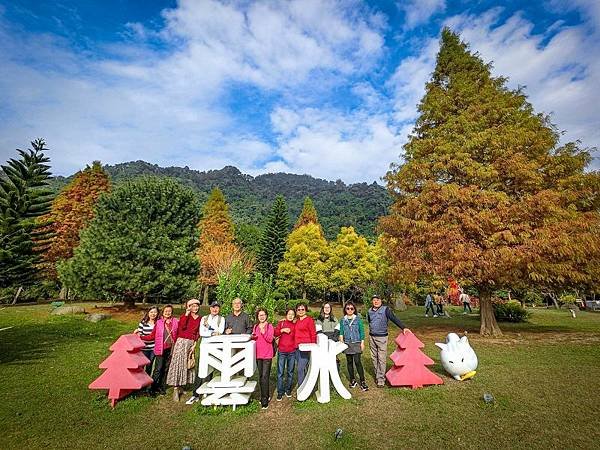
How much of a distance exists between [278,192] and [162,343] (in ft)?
417

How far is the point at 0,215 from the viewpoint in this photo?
29.0 feet

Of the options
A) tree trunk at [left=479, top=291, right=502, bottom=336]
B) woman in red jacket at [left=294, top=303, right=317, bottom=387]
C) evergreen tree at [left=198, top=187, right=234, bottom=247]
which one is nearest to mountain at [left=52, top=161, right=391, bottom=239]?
evergreen tree at [left=198, top=187, right=234, bottom=247]

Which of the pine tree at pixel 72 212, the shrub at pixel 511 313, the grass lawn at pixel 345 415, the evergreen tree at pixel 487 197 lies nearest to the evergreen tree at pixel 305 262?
the shrub at pixel 511 313

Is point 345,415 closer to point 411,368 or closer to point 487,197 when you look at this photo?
point 411,368

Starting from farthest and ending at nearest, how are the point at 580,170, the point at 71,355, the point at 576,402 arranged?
the point at 580,170
the point at 71,355
the point at 576,402

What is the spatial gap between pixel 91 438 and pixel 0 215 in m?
6.89

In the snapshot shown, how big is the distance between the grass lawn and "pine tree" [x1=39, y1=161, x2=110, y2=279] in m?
20.2

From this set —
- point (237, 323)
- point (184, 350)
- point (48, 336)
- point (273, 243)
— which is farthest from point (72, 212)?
point (237, 323)

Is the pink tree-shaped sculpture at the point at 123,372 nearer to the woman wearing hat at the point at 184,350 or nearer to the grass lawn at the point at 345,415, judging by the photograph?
the grass lawn at the point at 345,415

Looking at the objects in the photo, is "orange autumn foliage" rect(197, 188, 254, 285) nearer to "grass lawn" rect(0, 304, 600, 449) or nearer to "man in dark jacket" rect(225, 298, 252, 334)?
"grass lawn" rect(0, 304, 600, 449)

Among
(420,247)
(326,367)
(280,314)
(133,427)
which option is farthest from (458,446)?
(280,314)

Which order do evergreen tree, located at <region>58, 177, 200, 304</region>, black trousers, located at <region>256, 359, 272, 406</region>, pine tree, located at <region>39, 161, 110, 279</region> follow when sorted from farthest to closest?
1. pine tree, located at <region>39, 161, 110, 279</region>
2. evergreen tree, located at <region>58, 177, 200, 304</region>
3. black trousers, located at <region>256, 359, 272, 406</region>

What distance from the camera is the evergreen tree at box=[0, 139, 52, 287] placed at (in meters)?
8.93

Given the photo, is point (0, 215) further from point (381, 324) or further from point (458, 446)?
point (458, 446)
